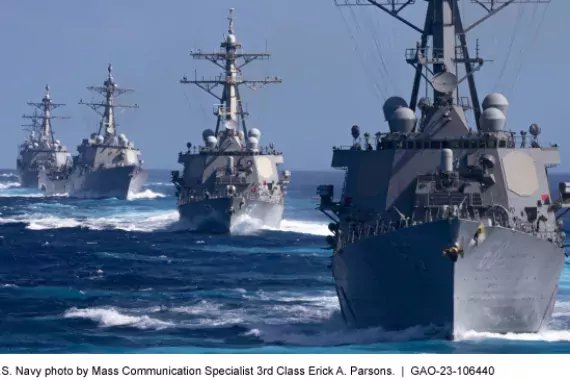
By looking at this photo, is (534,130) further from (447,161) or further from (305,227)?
(305,227)

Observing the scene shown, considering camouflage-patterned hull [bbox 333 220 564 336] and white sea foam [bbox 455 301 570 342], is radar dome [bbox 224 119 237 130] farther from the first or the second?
camouflage-patterned hull [bbox 333 220 564 336]

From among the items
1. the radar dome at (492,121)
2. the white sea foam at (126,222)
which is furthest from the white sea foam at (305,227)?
the radar dome at (492,121)

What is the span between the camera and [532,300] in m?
20.6

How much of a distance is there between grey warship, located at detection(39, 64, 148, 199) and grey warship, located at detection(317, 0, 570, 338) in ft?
246

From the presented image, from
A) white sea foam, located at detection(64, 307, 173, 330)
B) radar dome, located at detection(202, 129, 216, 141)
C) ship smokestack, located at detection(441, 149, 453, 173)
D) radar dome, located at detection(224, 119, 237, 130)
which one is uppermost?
radar dome, located at detection(224, 119, 237, 130)

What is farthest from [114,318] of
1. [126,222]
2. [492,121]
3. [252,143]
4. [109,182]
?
[109,182]

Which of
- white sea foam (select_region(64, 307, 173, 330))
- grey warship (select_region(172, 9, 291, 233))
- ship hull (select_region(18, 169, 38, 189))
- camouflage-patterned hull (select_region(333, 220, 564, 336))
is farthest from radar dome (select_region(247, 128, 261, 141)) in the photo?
ship hull (select_region(18, 169, 38, 189))

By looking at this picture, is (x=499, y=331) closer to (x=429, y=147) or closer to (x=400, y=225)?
(x=400, y=225)

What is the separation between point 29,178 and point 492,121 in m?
110

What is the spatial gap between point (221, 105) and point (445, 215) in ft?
148

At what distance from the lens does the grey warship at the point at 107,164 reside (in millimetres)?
98562

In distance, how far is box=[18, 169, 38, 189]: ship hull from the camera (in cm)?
12525

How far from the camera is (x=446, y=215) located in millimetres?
20094

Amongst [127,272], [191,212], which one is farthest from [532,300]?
[191,212]
